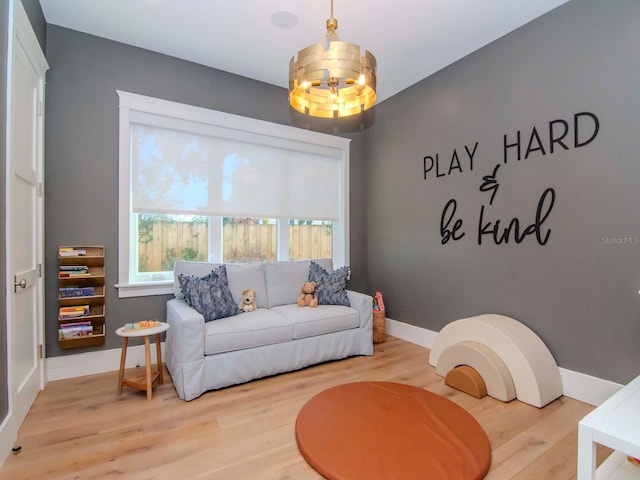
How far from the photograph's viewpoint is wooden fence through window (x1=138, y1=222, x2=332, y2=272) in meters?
3.13

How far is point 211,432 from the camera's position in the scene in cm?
195

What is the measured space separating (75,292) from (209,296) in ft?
3.49

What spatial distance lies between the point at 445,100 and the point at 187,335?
→ 3.23m

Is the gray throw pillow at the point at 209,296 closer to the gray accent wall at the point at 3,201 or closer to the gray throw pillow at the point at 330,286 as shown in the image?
the gray throw pillow at the point at 330,286

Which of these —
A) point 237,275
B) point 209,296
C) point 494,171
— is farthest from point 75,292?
point 494,171

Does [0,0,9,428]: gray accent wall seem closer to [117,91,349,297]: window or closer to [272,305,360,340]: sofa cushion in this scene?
[117,91,349,297]: window

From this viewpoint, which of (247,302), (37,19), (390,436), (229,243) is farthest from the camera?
(229,243)

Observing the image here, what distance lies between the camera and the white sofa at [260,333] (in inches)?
93.0

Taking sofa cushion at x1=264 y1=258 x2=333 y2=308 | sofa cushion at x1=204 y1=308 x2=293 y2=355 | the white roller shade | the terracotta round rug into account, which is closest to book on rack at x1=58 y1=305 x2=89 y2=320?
the white roller shade

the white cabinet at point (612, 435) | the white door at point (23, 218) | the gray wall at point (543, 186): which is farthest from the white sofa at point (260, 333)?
the white cabinet at point (612, 435)

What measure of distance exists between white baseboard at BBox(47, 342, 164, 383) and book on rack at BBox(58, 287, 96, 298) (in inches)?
21.1

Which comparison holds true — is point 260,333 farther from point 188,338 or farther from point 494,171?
point 494,171

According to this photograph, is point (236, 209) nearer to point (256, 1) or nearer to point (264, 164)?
point (264, 164)

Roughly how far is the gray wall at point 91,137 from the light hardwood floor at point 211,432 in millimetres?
695
